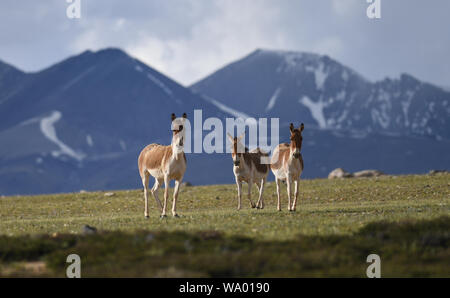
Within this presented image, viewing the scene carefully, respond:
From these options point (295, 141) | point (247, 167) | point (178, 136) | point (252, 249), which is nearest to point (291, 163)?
point (295, 141)

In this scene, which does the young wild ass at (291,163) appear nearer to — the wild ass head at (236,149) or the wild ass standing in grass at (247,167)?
the wild ass standing in grass at (247,167)

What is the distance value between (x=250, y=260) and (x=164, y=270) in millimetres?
2317

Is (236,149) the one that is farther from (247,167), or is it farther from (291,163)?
(291,163)

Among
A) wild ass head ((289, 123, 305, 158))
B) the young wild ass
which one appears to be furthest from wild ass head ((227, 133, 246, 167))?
wild ass head ((289, 123, 305, 158))

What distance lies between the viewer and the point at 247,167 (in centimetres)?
3597

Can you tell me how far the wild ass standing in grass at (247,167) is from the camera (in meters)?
34.8

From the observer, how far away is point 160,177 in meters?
32.2

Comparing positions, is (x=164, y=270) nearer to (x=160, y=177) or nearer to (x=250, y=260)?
(x=250, y=260)

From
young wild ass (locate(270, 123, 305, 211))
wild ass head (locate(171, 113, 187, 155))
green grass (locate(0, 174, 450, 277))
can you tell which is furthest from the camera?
young wild ass (locate(270, 123, 305, 211))

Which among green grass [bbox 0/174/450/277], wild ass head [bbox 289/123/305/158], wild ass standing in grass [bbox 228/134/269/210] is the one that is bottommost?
green grass [bbox 0/174/450/277]

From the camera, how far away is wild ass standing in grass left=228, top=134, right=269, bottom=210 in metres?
34.8

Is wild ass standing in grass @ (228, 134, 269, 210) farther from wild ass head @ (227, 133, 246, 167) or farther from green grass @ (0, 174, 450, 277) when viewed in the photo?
green grass @ (0, 174, 450, 277)
